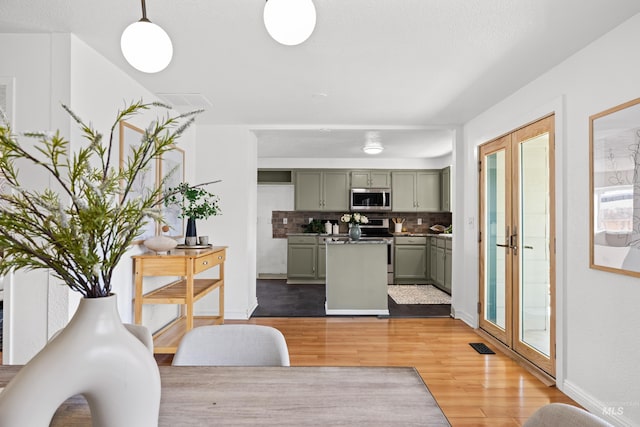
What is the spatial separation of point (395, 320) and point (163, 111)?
3.48 m

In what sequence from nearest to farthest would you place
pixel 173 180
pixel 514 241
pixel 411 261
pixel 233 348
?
pixel 233 348 → pixel 514 241 → pixel 173 180 → pixel 411 261

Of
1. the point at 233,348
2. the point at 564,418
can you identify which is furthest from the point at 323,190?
the point at 564,418

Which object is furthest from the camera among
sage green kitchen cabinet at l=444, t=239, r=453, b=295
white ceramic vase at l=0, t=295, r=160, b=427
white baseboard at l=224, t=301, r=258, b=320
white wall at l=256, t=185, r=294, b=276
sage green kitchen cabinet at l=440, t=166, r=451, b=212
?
white wall at l=256, t=185, r=294, b=276

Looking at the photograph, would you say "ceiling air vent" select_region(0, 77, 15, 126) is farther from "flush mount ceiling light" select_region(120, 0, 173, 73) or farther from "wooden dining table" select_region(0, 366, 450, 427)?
"wooden dining table" select_region(0, 366, 450, 427)

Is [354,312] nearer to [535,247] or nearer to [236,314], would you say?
[236,314]

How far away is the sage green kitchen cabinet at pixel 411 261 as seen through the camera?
6699 mm

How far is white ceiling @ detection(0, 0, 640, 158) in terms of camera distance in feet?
6.62

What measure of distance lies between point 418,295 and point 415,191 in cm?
216

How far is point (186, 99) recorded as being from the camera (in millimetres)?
3529

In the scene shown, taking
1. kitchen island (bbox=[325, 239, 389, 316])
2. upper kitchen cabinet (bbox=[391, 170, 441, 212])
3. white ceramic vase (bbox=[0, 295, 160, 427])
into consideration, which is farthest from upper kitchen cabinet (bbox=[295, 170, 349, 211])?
white ceramic vase (bbox=[0, 295, 160, 427])

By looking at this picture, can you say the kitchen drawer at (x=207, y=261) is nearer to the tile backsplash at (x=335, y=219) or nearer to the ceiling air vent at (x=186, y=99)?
the ceiling air vent at (x=186, y=99)

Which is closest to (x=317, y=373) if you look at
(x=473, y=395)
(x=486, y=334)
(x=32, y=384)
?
(x=32, y=384)

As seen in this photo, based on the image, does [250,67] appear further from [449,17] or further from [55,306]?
[55,306]

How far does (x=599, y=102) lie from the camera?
229cm
